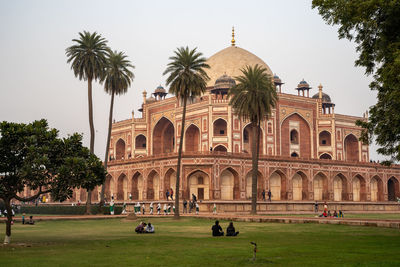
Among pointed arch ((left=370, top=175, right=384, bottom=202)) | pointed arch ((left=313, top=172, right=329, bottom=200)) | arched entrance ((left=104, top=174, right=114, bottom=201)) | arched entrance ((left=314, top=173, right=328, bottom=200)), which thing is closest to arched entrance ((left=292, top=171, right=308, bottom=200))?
pointed arch ((left=313, top=172, right=329, bottom=200))

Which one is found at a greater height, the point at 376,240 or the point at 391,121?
the point at 391,121

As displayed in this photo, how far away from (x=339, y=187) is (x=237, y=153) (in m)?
17.5

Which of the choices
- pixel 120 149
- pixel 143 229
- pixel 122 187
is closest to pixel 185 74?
pixel 143 229

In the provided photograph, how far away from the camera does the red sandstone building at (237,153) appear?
57750mm

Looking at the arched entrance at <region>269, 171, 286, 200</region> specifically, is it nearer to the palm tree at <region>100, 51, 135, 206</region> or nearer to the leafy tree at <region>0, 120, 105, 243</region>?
the palm tree at <region>100, 51, 135, 206</region>

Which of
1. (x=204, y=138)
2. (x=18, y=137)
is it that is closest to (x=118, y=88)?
(x=204, y=138)

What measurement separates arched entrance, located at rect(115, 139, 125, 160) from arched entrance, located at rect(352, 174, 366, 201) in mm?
35856

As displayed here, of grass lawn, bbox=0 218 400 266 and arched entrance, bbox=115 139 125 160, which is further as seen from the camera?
arched entrance, bbox=115 139 125 160

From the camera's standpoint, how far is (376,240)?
18.7 m

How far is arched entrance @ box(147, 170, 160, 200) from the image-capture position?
61188 millimetres

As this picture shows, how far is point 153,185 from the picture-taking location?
6184 cm

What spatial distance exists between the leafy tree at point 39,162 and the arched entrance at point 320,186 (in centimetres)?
4777

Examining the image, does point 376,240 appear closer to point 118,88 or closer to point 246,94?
point 246,94

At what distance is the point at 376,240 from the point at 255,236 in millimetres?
5048
